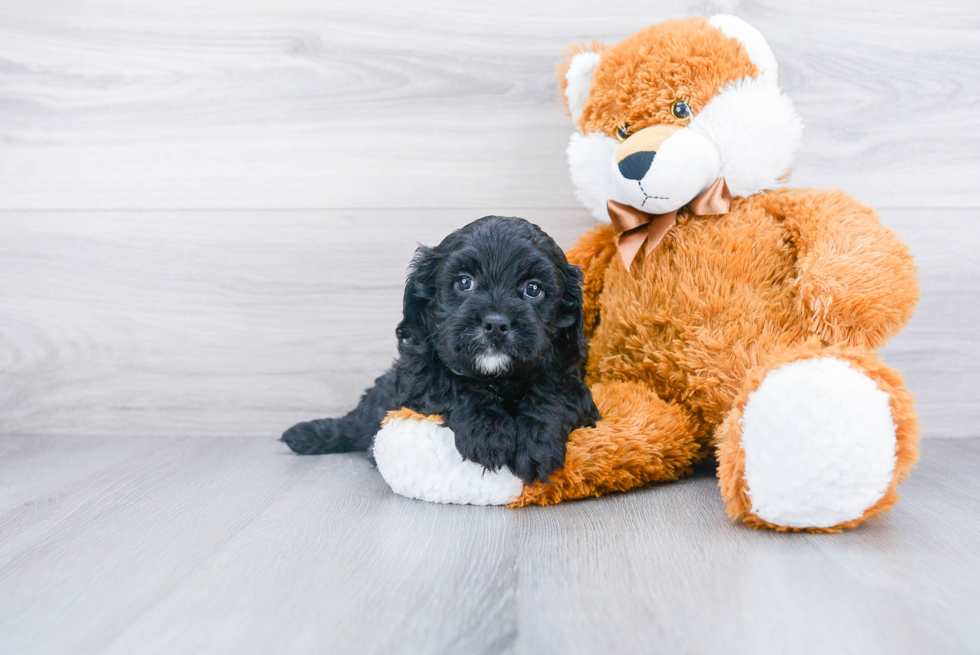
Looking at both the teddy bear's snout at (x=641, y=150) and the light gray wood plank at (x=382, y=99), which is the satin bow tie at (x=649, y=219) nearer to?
the teddy bear's snout at (x=641, y=150)

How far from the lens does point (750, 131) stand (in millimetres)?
1179

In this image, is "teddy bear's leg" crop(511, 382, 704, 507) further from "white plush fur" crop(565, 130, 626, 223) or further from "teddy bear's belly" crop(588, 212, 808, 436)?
"white plush fur" crop(565, 130, 626, 223)

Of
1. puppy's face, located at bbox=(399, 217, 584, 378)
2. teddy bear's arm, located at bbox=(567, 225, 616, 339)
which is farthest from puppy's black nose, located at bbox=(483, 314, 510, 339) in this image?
teddy bear's arm, located at bbox=(567, 225, 616, 339)

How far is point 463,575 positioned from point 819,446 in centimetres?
48

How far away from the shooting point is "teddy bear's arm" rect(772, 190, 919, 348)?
1.04m

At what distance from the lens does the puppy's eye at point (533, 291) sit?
1046 mm

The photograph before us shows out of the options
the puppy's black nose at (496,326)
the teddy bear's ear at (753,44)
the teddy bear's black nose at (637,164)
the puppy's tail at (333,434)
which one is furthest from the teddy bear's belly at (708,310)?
the puppy's tail at (333,434)

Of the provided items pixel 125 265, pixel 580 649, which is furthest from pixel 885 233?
pixel 125 265

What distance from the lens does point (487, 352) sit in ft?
3.23

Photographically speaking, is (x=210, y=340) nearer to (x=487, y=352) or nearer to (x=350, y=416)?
(x=350, y=416)

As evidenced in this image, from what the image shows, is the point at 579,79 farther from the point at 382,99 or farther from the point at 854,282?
the point at 854,282

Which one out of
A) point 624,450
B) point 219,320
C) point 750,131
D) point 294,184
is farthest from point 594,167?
point 219,320

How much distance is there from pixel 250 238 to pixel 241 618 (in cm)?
108

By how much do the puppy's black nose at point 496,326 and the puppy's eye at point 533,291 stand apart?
0.29 ft
